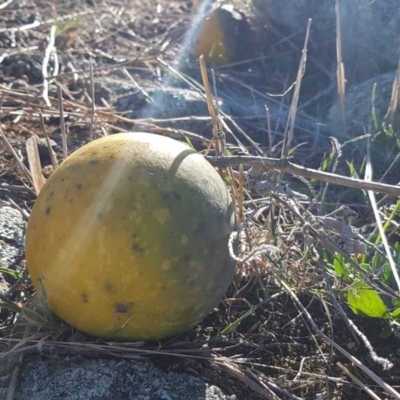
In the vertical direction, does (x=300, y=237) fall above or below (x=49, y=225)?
below

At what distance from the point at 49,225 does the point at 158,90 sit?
239cm

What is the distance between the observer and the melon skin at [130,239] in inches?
76.1

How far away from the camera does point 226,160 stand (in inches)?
88.4

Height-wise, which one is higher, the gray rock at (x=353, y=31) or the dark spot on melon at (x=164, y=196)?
the dark spot on melon at (x=164, y=196)

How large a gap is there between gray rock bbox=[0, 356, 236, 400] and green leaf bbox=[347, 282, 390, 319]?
21.9 inches

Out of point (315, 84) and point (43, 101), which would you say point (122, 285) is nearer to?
point (43, 101)

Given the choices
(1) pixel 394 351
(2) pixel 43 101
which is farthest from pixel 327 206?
(2) pixel 43 101

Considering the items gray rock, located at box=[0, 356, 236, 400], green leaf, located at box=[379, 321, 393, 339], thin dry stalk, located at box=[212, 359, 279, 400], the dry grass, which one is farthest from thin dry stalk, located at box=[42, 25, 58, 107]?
green leaf, located at box=[379, 321, 393, 339]

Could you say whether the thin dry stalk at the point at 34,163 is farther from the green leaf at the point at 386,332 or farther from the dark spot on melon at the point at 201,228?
the green leaf at the point at 386,332

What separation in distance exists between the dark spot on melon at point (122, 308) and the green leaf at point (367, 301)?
789 millimetres

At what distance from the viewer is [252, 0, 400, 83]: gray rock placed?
4.43 m

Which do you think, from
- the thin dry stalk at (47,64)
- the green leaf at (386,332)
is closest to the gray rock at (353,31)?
the thin dry stalk at (47,64)

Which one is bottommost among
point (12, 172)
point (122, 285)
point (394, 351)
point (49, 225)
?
point (394, 351)

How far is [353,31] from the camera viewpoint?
4.57m
